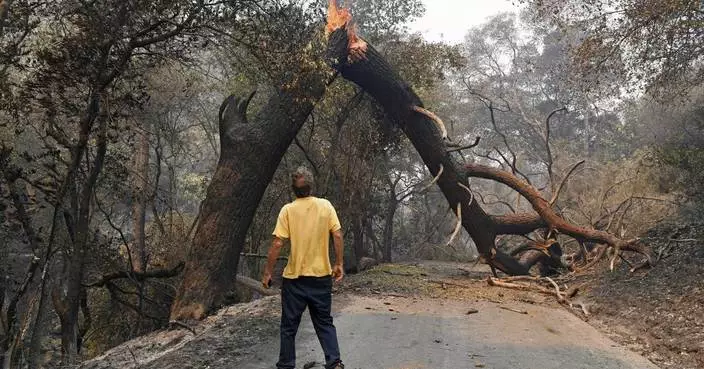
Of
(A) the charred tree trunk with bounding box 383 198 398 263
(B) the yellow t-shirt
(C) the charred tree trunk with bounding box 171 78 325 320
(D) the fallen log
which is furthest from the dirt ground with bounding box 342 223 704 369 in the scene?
(A) the charred tree trunk with bounding box 383 198 398 263

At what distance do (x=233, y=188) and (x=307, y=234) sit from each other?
→ 3.80 meters

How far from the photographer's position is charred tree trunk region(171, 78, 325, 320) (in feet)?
25.0

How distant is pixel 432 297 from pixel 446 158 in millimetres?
3829

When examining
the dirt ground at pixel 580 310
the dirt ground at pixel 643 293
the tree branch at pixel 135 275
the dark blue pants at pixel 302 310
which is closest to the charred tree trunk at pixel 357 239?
the dirt ground at pixel 643 293

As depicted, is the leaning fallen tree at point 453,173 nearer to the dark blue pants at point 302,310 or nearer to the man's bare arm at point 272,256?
the man's bare arm at point 272,256

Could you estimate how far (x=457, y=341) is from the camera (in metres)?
6.23

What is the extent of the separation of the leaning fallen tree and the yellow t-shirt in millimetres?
6664

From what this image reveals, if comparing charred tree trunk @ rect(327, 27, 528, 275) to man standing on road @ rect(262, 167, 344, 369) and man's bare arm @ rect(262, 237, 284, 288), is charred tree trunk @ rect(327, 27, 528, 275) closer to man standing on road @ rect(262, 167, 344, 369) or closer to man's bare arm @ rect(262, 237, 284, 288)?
man standing on road @ rect(262, 167, 344, 369)

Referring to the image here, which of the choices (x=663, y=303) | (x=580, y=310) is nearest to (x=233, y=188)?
(x=580, y=310)

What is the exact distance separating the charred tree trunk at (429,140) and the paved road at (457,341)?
13.9 feet

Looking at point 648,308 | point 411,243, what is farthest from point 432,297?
point 411,243

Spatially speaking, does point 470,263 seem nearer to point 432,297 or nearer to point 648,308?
point 432,297

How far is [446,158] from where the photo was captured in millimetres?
12391

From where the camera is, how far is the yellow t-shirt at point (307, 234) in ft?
14.9
